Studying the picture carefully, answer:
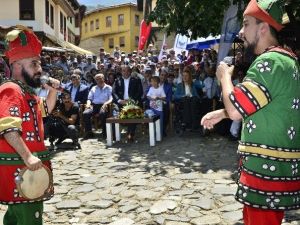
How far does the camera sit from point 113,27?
2250 inches

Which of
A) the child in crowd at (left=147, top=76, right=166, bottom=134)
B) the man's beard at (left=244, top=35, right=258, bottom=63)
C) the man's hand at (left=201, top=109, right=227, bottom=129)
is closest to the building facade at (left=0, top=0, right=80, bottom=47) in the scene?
the child in crowd at (left=147, top=76, right=166, bottom=134)

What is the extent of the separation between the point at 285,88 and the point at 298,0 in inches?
231

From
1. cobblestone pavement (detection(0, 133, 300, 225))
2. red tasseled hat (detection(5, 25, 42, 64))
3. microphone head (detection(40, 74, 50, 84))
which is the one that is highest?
red tasseled hat (detection(5, 25, 42, 64))

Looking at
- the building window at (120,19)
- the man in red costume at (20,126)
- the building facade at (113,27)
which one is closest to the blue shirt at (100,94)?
the man in red costume at (20,126)

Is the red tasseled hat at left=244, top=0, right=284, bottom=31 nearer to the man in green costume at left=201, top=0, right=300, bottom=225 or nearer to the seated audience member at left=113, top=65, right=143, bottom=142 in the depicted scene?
the man in green costume at left=201, top=0, right=300, bottom=225

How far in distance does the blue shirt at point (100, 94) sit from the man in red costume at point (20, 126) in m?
7.85

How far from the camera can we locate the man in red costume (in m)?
2.80

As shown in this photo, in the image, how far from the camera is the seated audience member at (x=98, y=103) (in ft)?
35.4

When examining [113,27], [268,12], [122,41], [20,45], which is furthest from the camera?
[113,27]

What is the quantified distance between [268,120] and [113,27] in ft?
184

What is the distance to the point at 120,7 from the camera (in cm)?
5591

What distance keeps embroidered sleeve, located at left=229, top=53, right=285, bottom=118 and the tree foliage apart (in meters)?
7.09

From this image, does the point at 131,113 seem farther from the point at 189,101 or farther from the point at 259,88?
the point at 259,88

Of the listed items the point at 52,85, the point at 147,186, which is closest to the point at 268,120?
the point at 52,85
